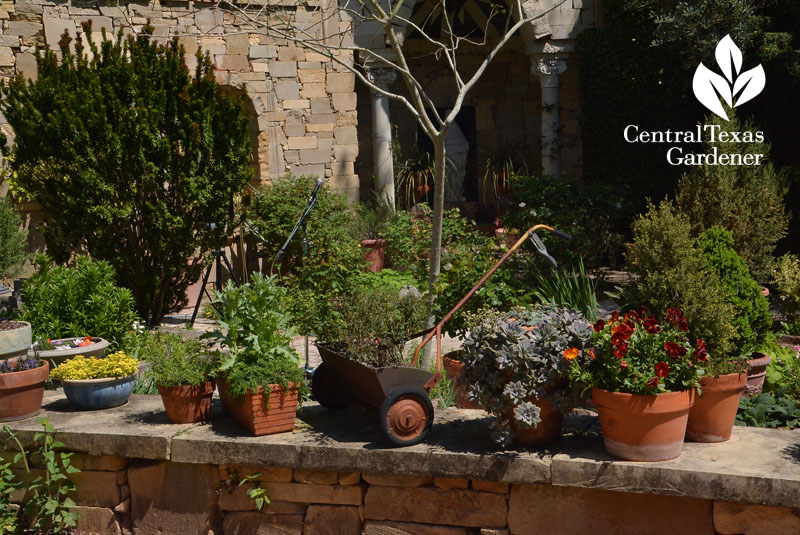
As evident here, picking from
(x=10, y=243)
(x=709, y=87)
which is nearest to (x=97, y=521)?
(x=10, y=243)

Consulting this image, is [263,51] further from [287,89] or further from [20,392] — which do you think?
[20,392]

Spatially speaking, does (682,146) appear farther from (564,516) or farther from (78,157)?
(564,516)

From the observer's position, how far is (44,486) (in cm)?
434

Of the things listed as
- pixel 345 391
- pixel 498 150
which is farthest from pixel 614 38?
pixel 345 391

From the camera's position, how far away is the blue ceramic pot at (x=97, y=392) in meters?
4.50

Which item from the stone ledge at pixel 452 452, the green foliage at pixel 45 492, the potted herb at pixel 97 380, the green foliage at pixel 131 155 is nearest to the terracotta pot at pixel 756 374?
the stone ledge at pixel 452 452

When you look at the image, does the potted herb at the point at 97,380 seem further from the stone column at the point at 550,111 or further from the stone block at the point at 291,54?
the stone column at the point at 550,111

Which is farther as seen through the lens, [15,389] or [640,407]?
[15,389]

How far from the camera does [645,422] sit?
3410 millimetres

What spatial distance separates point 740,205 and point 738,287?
3.40m

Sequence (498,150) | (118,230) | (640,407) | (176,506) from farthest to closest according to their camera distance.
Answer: (498,150) → (118,230) → (176,506) → (640,407)

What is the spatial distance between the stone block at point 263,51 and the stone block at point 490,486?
26.8ft

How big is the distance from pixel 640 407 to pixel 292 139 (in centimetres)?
842

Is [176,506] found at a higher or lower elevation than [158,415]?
lower
